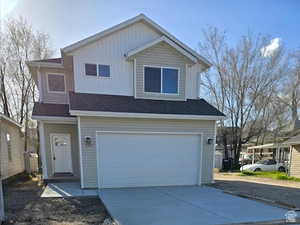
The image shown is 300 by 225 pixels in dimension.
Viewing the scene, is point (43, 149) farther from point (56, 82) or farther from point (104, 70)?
point (104, 70)

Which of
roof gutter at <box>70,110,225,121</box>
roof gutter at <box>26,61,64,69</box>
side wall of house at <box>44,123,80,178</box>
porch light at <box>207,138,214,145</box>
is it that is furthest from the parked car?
roof gutter at <box>26,61,64,69</box>

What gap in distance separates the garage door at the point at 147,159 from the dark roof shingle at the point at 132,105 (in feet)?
3.39

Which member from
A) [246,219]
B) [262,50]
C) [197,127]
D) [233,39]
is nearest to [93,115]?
[197,127]

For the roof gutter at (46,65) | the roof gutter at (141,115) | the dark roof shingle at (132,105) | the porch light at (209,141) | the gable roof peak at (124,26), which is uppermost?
the gable roof peak at (124,26)

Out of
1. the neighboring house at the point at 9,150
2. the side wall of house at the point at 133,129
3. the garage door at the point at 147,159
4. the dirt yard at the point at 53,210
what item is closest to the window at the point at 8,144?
the neighboring house at the point at 9,150

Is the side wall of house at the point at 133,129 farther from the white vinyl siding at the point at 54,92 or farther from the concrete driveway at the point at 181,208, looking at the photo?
the white vinyl siding at the point at 54,92

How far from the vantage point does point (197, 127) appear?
8727 millimetres

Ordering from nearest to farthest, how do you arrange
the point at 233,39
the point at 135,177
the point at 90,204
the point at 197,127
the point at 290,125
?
the point at 90,204, the point at 135,177, the point at 197,127, the point at 233,39, the point at 290,125

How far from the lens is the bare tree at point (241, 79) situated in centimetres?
1820

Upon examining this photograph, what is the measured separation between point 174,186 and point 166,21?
8742 millimetres

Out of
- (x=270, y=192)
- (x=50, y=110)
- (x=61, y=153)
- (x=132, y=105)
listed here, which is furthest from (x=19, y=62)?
(x=270, y=192)

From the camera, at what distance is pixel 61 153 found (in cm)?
985

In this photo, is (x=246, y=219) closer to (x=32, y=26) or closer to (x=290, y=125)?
(x=32, y=26)

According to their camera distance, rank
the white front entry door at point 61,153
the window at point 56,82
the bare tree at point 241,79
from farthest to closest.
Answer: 1. the bare tree at point 241,79
2. the window at point 56,82
3. the white front entry door at point 61,153
